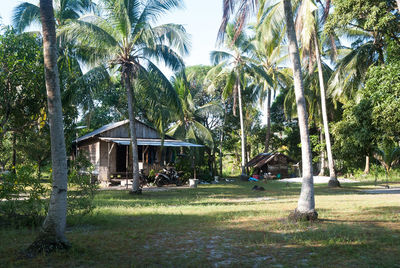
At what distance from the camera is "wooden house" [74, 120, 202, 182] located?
21578 mm

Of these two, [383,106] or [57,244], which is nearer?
[57,244]

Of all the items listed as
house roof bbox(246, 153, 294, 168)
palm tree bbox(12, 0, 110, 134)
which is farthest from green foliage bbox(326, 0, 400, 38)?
house roof bbox(246, 153, 294, 168)

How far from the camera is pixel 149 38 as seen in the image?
1499 centimetres

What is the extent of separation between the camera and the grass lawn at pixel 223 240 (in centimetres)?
499

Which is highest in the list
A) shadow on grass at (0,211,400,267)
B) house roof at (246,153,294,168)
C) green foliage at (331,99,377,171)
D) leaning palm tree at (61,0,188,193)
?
leaning palm tree at (61,0,188,193)

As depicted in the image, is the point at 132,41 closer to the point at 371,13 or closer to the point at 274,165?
the point at 371,13

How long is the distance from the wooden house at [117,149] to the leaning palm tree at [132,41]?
211 inches

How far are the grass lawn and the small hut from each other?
20401 mm

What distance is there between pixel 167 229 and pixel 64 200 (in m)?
2.61

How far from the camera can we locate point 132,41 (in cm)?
1536

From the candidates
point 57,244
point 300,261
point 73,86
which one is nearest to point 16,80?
point 73,86

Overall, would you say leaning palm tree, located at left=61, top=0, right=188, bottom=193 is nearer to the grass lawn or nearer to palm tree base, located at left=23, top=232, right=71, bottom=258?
the grass lawn

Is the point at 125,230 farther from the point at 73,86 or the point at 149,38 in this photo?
the point at 149,38

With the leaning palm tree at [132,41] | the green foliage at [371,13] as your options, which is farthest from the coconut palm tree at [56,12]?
the green foliage at [371,13]
